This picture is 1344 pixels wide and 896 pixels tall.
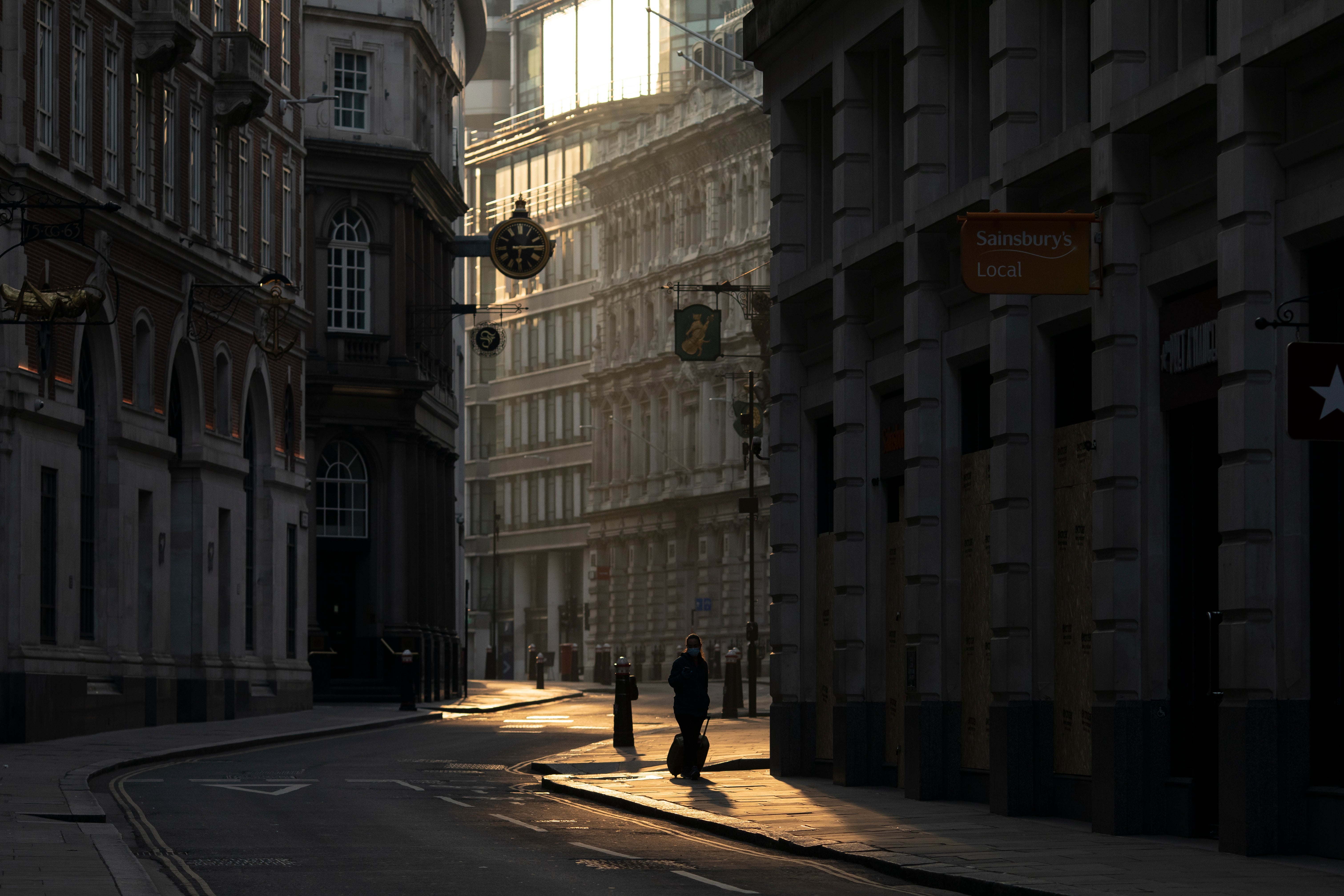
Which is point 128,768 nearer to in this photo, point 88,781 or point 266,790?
point 88,781

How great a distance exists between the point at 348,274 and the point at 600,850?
144ft

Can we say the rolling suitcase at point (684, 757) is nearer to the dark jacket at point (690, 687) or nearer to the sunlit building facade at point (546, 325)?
the dark jacket at point (690, 687)

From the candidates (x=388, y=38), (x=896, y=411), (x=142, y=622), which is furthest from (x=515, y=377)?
(x=896, y=411)

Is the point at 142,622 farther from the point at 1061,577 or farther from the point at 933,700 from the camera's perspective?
the point at 1061,577

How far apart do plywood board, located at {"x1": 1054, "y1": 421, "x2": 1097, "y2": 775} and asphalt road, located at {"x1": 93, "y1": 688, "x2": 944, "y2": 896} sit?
3560mm

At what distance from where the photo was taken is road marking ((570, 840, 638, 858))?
1884 cm

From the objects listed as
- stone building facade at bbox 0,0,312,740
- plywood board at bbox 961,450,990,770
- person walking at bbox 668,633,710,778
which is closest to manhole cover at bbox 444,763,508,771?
person walking at bbox 668,633,710,778

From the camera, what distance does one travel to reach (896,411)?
88.3ft

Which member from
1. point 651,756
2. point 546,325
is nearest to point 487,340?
point 546,325

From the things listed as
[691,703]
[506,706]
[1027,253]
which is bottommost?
[506,706]

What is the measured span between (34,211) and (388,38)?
2730 centimetres

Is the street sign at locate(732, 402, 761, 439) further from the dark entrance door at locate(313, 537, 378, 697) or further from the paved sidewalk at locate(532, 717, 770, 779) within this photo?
the paved sidewalk at locate(532, 717, 770, 779)

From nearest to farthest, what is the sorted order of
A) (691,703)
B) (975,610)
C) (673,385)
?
(975,610), (691,703), (673,385)

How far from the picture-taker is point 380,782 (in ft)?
93.5
